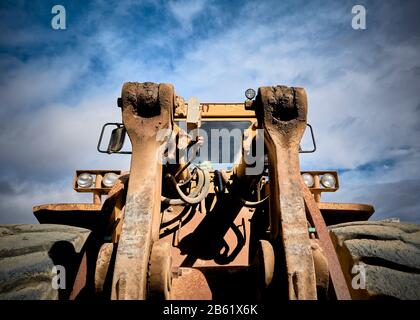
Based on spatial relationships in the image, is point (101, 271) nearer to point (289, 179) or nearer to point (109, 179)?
point (289, 179)

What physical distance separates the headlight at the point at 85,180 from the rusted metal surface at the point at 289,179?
2.38 meters

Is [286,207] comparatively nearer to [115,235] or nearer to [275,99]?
[275,99]

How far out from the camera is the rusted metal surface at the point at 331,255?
1.53m

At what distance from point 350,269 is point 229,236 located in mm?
1107

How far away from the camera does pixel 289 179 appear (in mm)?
1568

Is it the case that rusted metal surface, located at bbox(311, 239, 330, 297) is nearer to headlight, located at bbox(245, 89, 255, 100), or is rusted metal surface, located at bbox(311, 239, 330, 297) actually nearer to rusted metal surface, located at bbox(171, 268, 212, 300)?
rusted metal surface, located at bbox(171, 268, 212, 300)

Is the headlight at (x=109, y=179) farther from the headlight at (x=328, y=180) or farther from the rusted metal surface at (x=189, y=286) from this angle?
the headlight at (x=328, y=180)

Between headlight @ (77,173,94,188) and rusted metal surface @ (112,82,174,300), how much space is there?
2.05 meters

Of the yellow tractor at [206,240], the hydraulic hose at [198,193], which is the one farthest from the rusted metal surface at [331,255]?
the hydraulic hose at [198,193]

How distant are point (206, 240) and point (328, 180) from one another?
62.3 inches

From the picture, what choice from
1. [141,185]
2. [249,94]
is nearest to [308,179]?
[249,94]

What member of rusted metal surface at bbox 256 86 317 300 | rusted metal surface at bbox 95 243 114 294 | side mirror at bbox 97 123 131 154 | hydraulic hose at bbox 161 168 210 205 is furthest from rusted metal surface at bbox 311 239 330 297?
side mirror at bbox 97 123 131 154

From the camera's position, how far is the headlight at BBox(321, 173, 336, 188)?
341cm
